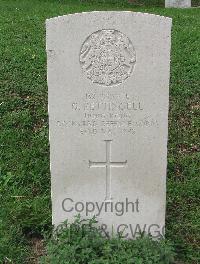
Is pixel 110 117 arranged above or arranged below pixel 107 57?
below

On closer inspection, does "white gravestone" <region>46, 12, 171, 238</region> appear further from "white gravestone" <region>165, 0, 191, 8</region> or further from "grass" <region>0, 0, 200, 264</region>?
"white gravestone" <region>165, 0, 191, 8</region>

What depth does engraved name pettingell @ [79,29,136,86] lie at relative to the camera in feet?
11.8

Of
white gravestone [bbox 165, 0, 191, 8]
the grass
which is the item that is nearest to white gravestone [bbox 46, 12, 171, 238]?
the grass

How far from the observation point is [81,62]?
366 centimetres

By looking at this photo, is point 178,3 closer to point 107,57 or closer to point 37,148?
point 37,148

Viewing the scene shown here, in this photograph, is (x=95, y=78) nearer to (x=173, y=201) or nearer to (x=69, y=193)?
(x=69, y=193)

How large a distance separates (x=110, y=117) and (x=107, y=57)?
0.41 metres

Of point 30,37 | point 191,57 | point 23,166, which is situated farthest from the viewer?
point 30,37

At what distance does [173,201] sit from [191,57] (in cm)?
262

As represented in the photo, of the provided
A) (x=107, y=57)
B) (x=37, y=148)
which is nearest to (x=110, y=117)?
(x=107, y=57)

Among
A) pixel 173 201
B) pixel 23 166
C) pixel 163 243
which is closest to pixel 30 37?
pixel 23 166

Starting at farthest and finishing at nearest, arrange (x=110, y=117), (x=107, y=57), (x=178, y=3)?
(x=178, y=3) < (x=110, y=117) < (x=107, y=57)

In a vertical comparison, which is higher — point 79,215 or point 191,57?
point 191,57

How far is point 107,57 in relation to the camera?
12.0 feet
